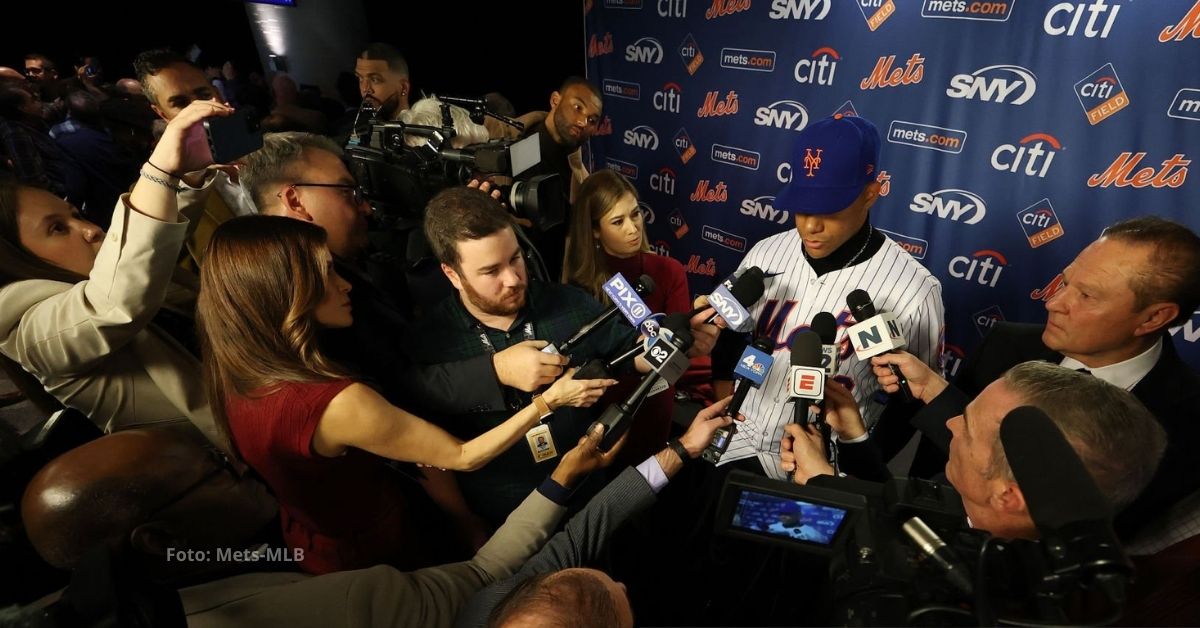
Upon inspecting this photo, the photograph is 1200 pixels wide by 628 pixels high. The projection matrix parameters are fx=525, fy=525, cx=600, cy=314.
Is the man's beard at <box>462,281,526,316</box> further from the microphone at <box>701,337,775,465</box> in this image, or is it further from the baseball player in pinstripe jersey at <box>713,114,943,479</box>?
the baseball player in pinstripe jersey at <box>713,114,943,479</box>

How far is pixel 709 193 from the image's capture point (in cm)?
402

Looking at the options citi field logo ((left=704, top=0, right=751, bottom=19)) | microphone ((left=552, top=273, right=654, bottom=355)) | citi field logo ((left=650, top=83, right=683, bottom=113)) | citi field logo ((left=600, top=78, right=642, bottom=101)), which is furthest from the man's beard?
citi field logo ((left=600, top=78, right=642, bottom=101))

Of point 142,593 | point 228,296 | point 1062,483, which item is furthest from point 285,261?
point 1062,483

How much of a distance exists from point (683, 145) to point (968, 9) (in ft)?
6.31

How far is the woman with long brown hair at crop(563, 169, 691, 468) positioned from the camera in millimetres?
2395

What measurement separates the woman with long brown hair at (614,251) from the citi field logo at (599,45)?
2.48 m

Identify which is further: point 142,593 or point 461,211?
point 461,211

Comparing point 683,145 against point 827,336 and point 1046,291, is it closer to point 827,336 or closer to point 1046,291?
point 1046,291

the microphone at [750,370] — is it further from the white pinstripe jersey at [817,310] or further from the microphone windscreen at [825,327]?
the white pinstripe jersey at [817,310]

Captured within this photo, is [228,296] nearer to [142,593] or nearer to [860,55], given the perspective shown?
[142,593]

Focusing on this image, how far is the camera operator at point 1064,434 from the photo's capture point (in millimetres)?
895

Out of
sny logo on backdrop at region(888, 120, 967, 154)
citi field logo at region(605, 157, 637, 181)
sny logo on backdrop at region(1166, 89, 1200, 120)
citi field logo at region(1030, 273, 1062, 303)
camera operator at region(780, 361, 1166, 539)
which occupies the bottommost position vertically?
citi field logo at region(1030, 273, 1062, 303)

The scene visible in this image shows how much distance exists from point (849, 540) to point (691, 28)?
3.75 meters

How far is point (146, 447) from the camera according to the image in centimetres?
113
